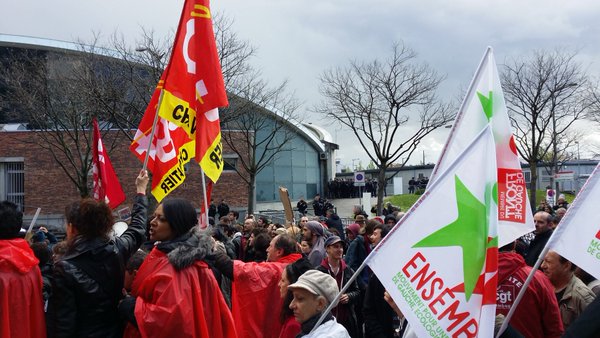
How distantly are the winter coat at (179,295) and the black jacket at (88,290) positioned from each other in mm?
132

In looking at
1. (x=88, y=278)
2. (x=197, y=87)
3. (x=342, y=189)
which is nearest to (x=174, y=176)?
(x=197, y=87)

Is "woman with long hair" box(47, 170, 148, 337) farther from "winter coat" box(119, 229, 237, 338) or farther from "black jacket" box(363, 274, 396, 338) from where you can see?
"black jacket" box(363, 274, 396, 338)

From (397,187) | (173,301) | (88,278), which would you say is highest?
(397,187)

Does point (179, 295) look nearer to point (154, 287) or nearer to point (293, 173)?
point (154, 287)

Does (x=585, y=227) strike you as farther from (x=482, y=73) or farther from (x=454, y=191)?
(x=482, y=73)

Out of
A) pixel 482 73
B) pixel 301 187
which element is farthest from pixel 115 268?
Result: pixel 301 187

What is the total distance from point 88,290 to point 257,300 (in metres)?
1.89

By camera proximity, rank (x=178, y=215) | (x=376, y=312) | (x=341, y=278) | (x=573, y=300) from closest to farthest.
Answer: (x=178, y=215), (x=573, y=300), (x=376, y=312), (x=341, y=278)

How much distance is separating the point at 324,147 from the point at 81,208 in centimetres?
3979

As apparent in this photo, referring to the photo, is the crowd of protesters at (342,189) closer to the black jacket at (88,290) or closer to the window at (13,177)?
the window at (13,177)

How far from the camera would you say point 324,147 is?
43.8 meters

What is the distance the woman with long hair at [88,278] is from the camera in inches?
155

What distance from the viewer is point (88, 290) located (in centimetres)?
398

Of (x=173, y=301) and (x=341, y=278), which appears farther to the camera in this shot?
(x=341, y=278)
